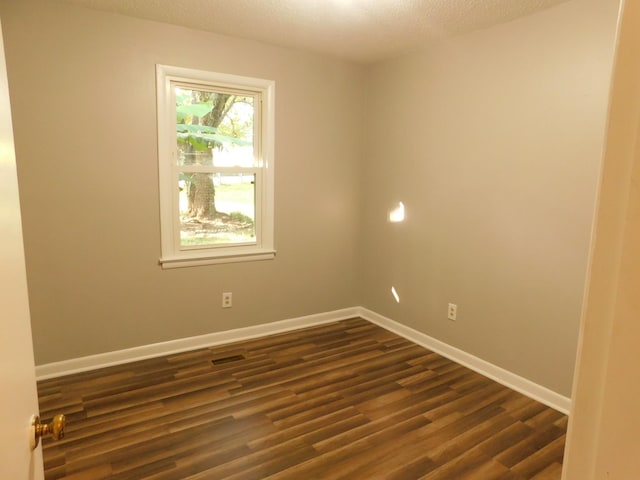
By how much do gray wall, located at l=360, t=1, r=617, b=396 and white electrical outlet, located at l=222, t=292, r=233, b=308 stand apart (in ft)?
4.65

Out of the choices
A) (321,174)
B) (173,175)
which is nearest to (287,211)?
(321,174)

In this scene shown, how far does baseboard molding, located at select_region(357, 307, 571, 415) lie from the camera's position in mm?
2633

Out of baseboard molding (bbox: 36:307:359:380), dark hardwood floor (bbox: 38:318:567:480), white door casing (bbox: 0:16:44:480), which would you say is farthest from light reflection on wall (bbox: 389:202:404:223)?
white door casing (bbox: 0:16:44:480)

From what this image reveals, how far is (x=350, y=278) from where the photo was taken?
13.5 ft

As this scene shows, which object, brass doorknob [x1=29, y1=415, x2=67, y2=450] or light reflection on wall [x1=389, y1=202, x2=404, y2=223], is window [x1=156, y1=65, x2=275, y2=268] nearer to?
light reflection on wall [x1=389, y1=202, x2=404, y2=223]

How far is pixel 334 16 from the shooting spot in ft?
8.85

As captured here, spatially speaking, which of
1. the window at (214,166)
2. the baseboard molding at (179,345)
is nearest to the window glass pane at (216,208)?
the window at (214,166)

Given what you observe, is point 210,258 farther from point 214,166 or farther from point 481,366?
point 481,366

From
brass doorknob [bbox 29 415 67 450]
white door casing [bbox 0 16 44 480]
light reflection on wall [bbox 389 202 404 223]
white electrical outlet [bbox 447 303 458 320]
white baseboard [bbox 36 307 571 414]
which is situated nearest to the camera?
white door casing [bbox 0 16 44 480]

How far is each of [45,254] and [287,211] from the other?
1789mm

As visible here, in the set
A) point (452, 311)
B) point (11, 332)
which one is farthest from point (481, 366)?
point (11, 332)

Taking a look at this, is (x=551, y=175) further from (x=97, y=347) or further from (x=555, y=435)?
(x=97, y=347)

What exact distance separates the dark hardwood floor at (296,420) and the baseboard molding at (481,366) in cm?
7

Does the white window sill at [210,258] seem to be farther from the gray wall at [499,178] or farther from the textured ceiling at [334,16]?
the textured ceiling at [334,16]
